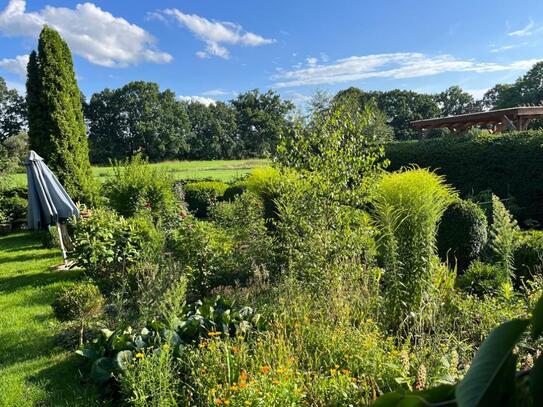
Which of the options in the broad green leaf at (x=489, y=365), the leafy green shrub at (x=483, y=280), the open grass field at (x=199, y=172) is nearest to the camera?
the broad green leaf at (x=489, y=365)

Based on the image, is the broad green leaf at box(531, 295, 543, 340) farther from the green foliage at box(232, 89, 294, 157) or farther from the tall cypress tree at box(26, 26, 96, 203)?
the green foliage at box(232, 89, 294, 157)

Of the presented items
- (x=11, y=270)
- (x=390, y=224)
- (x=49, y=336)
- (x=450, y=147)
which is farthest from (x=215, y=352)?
(x=450, y=147)

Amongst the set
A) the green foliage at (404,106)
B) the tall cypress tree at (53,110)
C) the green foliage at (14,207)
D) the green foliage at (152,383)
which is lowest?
the green foliage at (152,383)

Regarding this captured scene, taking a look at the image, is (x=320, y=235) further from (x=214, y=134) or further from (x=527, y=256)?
(x=214, y=134)

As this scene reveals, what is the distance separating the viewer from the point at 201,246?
5.73 meters

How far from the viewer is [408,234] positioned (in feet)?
14.0

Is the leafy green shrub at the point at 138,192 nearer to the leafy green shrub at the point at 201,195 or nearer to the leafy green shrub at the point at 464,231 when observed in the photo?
the leafy green shrub at the point at 201,195

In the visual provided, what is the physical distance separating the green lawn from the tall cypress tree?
11.0 ft

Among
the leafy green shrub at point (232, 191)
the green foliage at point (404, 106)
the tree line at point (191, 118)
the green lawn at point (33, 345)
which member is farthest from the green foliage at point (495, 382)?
the green foliage at point (404, 106)

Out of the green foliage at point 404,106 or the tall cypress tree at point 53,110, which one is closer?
the tall cypress tree at point 53,110

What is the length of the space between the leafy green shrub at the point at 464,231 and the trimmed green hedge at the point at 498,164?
3036mm

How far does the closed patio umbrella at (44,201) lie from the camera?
24.5 feet

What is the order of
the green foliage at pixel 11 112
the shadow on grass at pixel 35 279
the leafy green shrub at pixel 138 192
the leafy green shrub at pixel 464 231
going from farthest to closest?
the green foliage at pixel 11 112 → the leafy green shrub at pixel 138 192 → the shadow on grass at pixel 35 279 → the leafy green shrub at pixel 464 231

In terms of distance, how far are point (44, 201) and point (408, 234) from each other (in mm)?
6311
